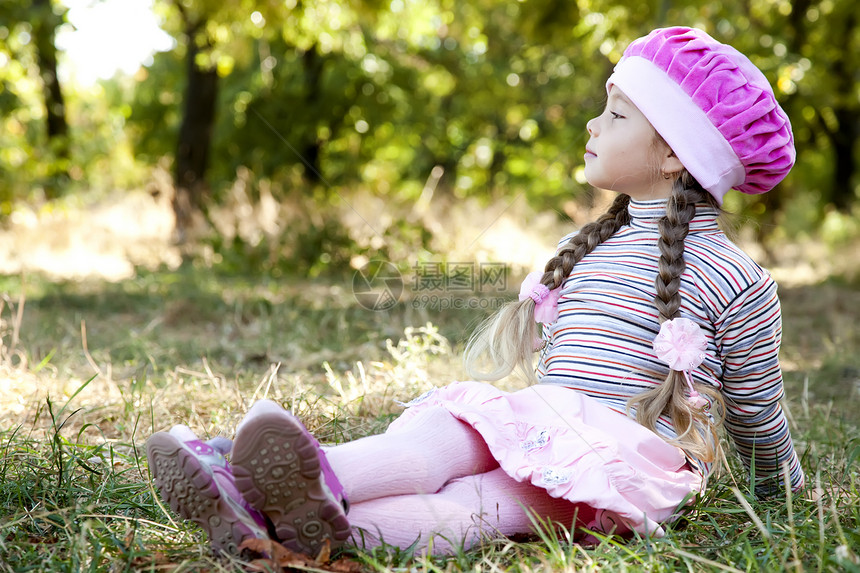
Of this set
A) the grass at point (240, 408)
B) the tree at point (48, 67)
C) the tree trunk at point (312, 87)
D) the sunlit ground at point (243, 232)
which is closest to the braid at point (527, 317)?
the grass at point (240, 408)

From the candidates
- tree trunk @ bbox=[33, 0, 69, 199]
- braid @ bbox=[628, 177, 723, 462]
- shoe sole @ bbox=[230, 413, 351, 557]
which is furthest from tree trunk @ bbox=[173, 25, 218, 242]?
shoe sole @ bbox=[230, 413, 351, 557]

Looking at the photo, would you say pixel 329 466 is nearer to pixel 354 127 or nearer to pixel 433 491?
pixel 433 491

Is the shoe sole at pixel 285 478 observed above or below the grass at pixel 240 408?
above

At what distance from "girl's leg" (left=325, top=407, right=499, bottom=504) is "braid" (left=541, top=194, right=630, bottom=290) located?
1.65 ft

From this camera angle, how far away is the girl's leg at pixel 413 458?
1538 mm

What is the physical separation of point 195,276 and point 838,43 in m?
7.37

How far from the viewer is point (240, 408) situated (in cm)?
250

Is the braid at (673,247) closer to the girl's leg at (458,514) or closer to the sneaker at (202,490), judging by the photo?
the girl's leg at (458,514)

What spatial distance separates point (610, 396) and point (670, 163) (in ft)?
1.90

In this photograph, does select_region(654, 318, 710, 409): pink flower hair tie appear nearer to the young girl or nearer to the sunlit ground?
the young girl

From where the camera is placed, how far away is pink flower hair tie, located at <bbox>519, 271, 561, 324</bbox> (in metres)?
Result: 1.96

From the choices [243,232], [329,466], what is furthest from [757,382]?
[243,232]

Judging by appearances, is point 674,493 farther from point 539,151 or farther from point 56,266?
point 539,151

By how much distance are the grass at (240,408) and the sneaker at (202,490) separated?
70 millimetres
